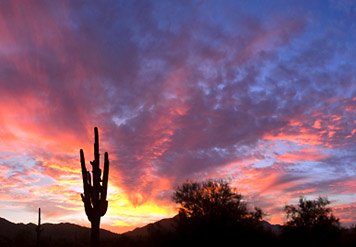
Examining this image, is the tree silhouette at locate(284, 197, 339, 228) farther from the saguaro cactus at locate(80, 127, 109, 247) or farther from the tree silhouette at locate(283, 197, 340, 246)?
the saguaro cactus at locate(80, 127, 109, 247)

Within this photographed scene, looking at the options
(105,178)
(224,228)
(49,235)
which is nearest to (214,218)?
(224,228)

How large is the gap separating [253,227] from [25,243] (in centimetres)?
2536

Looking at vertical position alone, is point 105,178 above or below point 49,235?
below

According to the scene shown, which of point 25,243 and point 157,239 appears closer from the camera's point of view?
point 157,239

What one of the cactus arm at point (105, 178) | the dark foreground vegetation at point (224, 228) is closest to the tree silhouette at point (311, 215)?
the dark foreground vegetation at point (224, 228)

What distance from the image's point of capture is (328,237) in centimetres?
4444

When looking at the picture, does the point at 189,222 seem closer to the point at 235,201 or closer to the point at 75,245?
the point at 235,201

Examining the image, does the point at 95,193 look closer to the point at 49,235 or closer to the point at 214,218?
the point at 214,218

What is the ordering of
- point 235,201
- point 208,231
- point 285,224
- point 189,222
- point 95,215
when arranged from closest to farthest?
point 95,215 → point 208,231 → point 189,222 → point 235,201 → point 285,224

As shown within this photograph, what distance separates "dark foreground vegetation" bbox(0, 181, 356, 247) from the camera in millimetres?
29062

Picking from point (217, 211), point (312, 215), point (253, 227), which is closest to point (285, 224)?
point (312, 215)

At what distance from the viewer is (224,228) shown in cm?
2947

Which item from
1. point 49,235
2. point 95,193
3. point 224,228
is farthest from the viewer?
point 49,235

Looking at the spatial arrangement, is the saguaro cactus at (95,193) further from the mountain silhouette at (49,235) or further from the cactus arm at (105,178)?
the mountain silhouette at (49,235)
